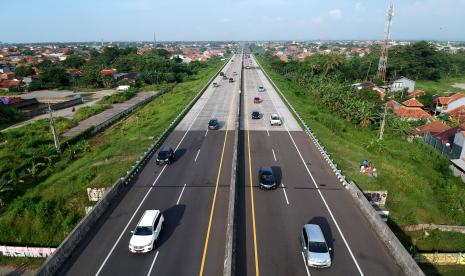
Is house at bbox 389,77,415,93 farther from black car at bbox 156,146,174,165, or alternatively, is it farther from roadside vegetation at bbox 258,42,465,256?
black car at bbox 156,146,174,165

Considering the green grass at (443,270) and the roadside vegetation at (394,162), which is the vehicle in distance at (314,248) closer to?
the green grass at (443,270)

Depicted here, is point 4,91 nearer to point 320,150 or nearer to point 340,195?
point 320,150

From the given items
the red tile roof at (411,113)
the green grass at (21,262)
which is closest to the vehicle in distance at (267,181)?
the green grass at (21,262)

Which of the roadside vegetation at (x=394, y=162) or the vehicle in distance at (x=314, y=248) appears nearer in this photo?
the vehicle in distance at (x=314, y=248)

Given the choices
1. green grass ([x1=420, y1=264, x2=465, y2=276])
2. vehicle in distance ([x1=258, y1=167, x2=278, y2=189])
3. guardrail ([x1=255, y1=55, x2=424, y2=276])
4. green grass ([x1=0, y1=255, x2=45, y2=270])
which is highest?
vehicle in distance ([x1=258, y1=167, x2=278, y2=189])

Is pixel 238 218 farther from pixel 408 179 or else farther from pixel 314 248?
pixel 408 179

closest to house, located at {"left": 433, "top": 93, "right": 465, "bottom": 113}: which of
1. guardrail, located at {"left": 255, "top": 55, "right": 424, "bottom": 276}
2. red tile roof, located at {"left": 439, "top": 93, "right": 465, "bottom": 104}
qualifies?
red tile roof, located at {"left": 439, "top": 93, "right": 465, "bottom": 104}
